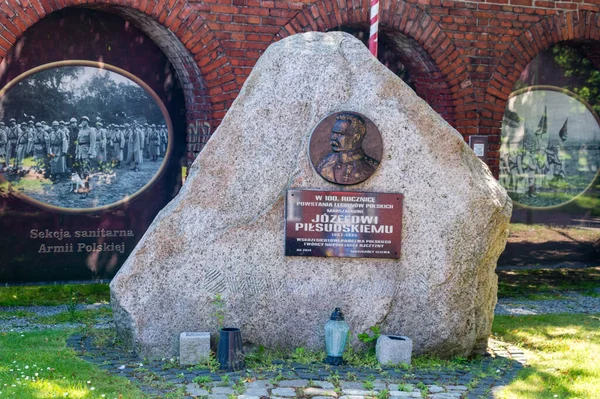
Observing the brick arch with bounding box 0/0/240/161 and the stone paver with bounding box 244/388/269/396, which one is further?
the brick arch with bounding box 0/0/240/161

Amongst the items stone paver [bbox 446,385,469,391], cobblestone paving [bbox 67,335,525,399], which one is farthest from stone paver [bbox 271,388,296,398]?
stone paver [bbox 446,385,469,391]

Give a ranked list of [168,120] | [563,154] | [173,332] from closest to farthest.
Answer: [173,332]
[168,120]
[563,154]

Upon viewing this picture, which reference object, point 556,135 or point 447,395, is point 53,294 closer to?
point 447,395

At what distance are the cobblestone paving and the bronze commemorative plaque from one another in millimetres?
862

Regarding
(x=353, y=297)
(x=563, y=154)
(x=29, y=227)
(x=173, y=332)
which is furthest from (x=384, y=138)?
(x=563, y=154)

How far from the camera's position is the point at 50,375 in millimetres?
5359

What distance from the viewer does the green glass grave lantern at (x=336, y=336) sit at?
227 inches

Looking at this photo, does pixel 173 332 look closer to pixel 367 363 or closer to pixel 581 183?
pixel 367 363

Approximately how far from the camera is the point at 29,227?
8.68 m

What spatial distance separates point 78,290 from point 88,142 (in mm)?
1629

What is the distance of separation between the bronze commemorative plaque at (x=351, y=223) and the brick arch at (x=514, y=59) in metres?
4.33

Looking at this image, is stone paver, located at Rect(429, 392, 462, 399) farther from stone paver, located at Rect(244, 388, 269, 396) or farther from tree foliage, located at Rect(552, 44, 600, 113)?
tree foliage, located at Rect(552, 44, 600, 113)

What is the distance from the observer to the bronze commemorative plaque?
6.03 metres

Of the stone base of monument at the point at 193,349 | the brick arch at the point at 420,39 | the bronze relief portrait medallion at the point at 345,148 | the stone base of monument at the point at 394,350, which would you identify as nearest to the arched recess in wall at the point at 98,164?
the brick arch at the point at 420,39
